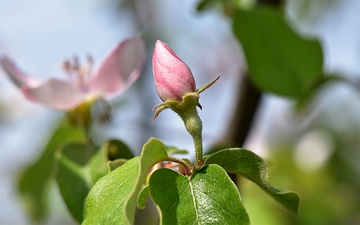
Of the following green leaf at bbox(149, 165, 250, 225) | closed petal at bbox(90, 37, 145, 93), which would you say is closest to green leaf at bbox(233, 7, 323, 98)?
closed petal at bbox(90, 37, 145, 93)

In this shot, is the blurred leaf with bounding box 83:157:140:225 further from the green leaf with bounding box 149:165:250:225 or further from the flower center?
the flower center

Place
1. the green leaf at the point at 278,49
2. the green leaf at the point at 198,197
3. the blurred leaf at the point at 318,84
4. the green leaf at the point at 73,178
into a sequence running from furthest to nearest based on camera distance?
the blurred leaf at the point at 318,84 < the green leaf at the point at 278,49 < the green leaf at the point at 73,178 < the green leaf at the point at 198,197

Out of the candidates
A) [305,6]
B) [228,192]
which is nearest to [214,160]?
[228,192]

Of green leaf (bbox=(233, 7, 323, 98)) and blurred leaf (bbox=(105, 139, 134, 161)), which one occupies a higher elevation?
green leaf (bbox=(233, 7, 323, 98))

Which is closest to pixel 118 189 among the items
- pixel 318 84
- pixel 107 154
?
pixel 107 154

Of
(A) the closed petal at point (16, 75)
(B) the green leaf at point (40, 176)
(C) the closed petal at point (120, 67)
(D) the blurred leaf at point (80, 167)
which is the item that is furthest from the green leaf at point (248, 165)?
(B) the green leaf at point (40, 176)

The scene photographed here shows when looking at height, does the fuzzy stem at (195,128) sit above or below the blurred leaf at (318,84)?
above

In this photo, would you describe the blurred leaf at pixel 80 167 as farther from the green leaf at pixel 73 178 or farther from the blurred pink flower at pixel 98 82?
the blurred pink flower at pixel 98 82
